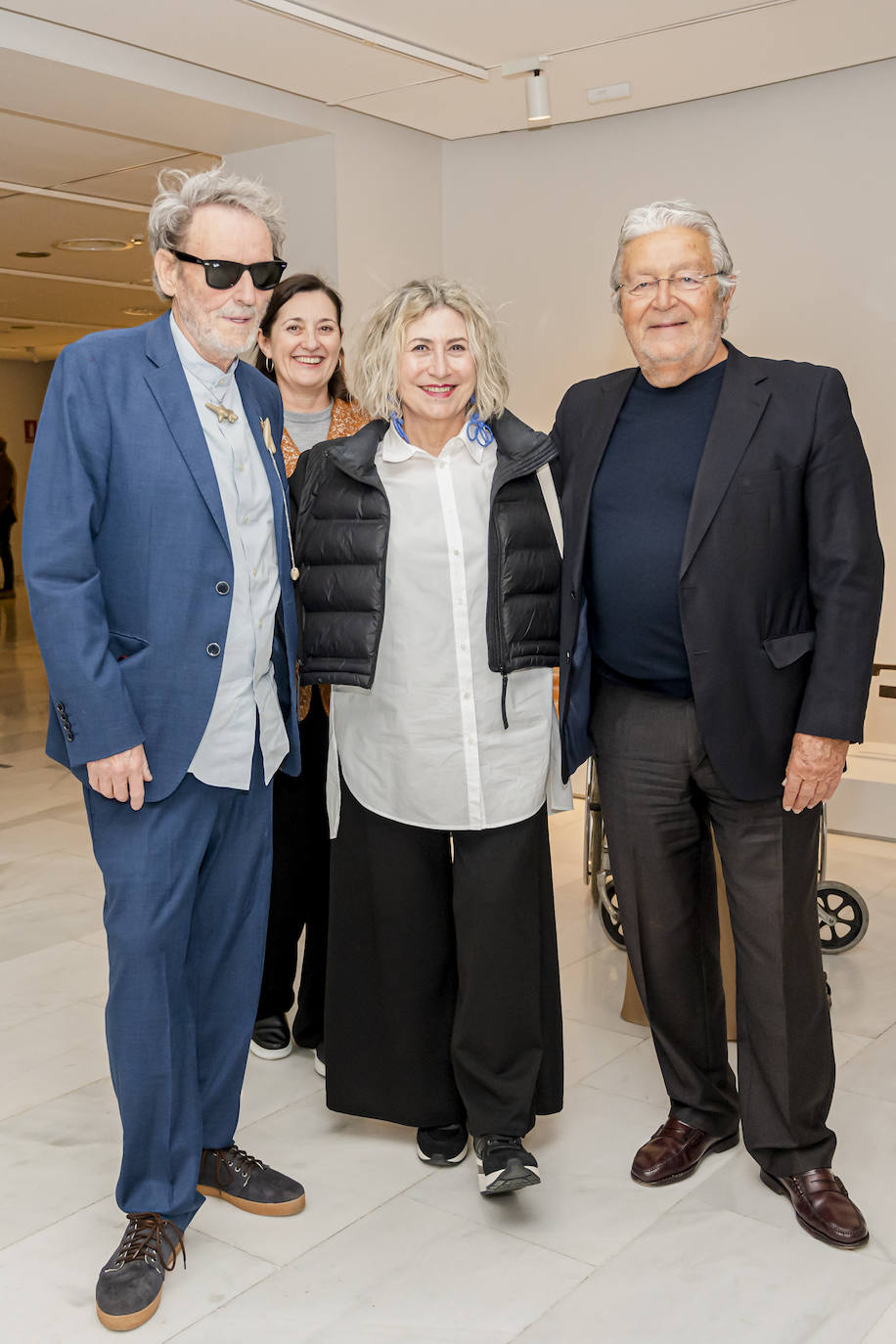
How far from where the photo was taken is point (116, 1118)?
3113 millimetres

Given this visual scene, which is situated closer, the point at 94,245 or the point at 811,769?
the point at 811,769

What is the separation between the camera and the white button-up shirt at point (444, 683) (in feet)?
8.36

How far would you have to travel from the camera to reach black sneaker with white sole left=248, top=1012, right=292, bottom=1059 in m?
3.40

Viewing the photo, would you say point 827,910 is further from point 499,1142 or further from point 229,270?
point 229,270

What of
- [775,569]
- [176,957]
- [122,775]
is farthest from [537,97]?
[176,957]

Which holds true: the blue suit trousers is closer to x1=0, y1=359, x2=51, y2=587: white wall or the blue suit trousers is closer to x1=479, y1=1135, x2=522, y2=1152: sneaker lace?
x1=479, y1=1135, x2=522, y2=1152: sneaker lace

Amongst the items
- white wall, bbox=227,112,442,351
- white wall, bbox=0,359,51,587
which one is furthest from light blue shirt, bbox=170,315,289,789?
white wall, bbox=0,359,51,587

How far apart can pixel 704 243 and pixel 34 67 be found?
3.25m

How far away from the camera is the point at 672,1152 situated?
2.78m

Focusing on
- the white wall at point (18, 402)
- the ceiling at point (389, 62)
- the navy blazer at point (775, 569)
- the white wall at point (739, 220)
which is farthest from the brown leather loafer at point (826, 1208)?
the white wall at point (18, 402)

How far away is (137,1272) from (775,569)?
1756mm

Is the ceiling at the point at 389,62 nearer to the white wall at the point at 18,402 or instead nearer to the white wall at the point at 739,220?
the white wall at the point at 739,220

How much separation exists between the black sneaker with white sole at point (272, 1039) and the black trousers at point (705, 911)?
3.64ft

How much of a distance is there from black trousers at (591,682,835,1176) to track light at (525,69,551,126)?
131 inches
